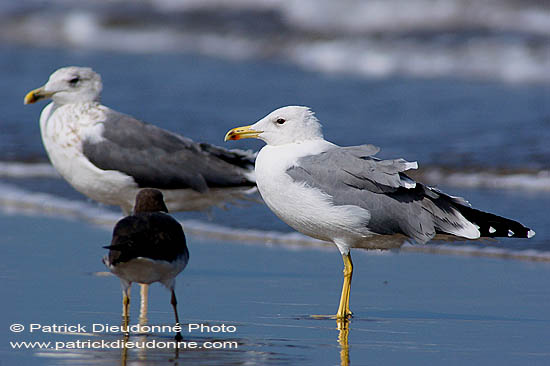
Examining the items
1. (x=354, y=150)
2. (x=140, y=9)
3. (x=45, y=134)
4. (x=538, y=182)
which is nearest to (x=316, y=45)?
(x=140, y=9)

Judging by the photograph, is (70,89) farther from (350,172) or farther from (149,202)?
(350,172)

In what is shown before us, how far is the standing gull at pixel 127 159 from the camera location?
24.7ft

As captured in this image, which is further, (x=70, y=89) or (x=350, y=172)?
(x=70, y=89)

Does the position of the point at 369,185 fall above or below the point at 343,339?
above

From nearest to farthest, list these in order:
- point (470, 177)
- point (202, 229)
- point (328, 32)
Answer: point (202, 229)
point (470, 177)
point (328, 32)

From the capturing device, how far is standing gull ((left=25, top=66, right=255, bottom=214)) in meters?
7.53

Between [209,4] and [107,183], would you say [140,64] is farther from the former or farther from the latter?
[107,183]

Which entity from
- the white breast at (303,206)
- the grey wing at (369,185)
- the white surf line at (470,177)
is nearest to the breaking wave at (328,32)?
the white surf line at (470,177)

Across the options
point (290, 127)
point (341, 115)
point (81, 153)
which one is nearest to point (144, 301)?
point (290, 127)

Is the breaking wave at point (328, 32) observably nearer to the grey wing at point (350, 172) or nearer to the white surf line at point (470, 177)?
the white surf line at point (470, 177)

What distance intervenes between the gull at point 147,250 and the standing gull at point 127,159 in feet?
7.16

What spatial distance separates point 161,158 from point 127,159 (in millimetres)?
261

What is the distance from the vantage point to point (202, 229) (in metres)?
8.70

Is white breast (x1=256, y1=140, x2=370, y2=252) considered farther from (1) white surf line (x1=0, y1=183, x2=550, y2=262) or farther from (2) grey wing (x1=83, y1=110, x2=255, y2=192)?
(1) white surf line (x1=0, y1=183, x2=550, y2=262)
